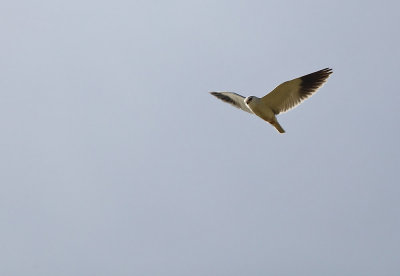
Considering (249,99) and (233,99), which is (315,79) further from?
(233,99)

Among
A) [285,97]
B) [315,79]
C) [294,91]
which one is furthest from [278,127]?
[315,79]

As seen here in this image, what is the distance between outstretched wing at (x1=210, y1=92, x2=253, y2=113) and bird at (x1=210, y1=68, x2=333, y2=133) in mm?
651

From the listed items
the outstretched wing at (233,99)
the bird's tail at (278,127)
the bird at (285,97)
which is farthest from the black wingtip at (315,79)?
the outstretched wing at (233,99)

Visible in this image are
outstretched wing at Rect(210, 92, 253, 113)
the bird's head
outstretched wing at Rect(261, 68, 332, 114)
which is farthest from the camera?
outstretched wing at Rect(210, 92, 253, 113)

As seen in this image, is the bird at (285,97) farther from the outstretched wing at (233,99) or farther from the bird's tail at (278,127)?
the outstretched wing at (233,99)

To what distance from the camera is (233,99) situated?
25203mm

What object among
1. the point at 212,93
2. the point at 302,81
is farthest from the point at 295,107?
the point at 212,93

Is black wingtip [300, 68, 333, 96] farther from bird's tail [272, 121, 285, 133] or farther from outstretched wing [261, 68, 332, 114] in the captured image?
bird's tail [272, 121, 285, 133]

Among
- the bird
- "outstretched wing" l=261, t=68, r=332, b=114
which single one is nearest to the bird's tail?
the bird

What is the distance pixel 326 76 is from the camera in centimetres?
2355

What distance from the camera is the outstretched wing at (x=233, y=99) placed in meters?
24.8

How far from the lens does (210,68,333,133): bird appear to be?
23391mm

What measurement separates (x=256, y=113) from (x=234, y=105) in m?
1.56

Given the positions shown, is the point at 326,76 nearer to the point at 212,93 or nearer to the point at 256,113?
the point at 256,113
